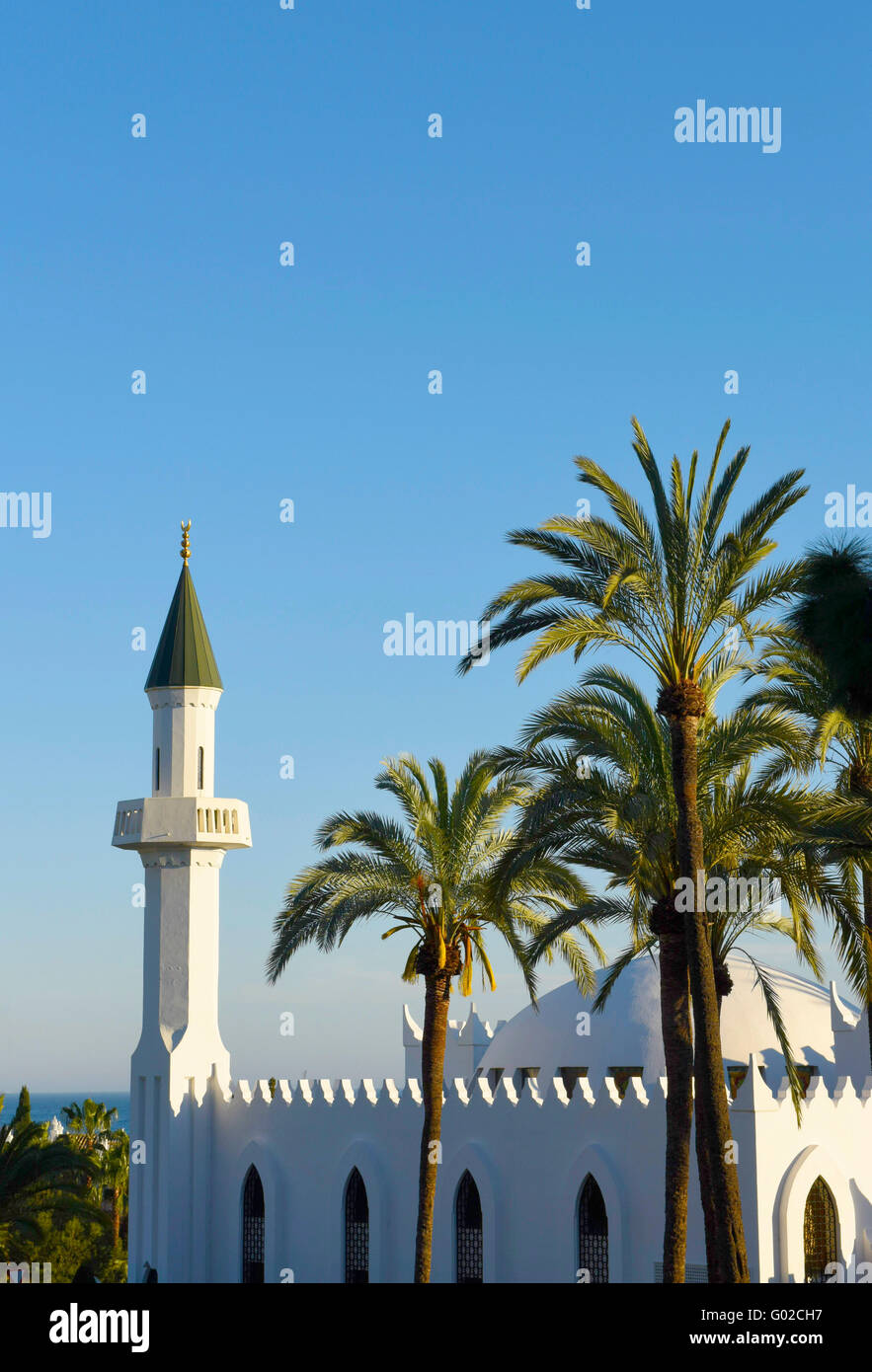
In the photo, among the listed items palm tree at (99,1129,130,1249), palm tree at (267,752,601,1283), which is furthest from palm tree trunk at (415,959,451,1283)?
palm tree at (99,1129,130,1249)

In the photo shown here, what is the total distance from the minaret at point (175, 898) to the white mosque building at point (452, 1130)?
5cm

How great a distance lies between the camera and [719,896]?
68.7 ft

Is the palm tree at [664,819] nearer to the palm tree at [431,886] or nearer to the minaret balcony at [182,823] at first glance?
the palm tree at [431,886]

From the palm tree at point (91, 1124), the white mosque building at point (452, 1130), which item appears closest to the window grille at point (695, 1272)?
the white mosque building at point (452, 1130)

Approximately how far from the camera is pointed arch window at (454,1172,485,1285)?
27.8 m

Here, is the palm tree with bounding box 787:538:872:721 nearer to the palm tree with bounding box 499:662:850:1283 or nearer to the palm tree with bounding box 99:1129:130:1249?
the palm tree with bounding box 499:662:850:1283

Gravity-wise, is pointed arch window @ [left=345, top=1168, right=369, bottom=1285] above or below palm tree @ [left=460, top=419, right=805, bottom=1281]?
below

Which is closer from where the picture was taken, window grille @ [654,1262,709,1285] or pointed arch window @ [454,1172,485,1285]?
window grille @ [654,1262,709,1285]

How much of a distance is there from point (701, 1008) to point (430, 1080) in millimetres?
8128

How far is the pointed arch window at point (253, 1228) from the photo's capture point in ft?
107

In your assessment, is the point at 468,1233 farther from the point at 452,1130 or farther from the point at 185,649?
the point at 185,649

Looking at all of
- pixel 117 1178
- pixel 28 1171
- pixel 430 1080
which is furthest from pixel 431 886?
pixel 117 1178

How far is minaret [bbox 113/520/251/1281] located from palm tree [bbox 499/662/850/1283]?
49.5 ft
